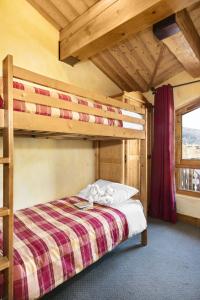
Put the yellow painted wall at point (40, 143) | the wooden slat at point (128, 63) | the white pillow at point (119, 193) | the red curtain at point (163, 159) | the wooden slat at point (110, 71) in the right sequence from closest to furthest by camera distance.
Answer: the yellow painted wall at point (40, 143)
the white pillow at point (119, 193)
the wooden slat at point (128, 63)
the wooden slat at point (110, 71)
the red curtain at point (163, 159)

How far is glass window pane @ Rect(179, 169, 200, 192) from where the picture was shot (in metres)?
3.38

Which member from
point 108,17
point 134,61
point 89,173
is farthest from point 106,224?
point 134,61

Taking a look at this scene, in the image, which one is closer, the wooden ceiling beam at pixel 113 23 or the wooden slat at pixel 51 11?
the wooden ceiling beam at pixel 113 23

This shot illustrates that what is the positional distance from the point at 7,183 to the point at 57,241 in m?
0.67

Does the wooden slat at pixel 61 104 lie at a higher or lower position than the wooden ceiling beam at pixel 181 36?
lower

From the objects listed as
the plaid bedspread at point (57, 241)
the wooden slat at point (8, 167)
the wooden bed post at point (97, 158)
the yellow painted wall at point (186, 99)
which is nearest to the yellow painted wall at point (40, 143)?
the wooden bed post at point (97, 158)

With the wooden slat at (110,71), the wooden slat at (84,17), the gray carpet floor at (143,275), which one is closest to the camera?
the gray carpet floor at (143,275)

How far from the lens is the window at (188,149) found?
3377mm

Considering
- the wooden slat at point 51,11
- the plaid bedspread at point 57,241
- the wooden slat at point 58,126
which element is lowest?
the plaid bedspread at point 57,241

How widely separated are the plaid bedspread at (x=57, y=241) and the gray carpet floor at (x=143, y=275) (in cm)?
28

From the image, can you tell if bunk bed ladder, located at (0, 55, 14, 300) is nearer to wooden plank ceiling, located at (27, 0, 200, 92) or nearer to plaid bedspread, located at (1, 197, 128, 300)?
plaid bedspread, located at (1, 197, 128, 300)

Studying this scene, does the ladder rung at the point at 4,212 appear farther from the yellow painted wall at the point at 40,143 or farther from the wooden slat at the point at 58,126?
the yellow painted wall at the point at 40,143

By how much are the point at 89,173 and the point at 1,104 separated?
213 cm

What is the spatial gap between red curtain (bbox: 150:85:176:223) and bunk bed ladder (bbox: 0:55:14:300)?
2717 mm
